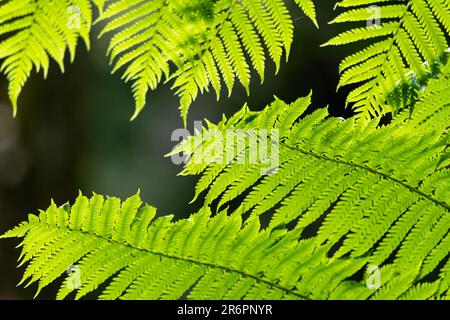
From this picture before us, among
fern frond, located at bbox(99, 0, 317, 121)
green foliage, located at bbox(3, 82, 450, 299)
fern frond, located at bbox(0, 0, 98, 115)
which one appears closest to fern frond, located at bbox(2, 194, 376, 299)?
green foliage, located at bbox(3, 82, 450, 299)

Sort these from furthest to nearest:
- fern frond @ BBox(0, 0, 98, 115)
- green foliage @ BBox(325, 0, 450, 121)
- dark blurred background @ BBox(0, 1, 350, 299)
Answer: dark blurred background @ BBox(0, 1, 350, 299)
green foliage @ BBox(325, 0, 450, 121)
fern frond @ BBox(0, 0, 98, 115)

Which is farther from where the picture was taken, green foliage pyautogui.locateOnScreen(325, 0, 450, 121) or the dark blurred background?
the dark blurred background

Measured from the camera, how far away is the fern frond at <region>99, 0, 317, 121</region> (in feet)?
2.27

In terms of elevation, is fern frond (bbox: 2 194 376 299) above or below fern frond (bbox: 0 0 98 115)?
below

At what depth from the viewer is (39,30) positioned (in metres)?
0.61

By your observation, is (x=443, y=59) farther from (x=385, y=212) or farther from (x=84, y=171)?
(x=84, y=171)

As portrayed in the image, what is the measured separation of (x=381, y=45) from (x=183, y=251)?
1.73ft

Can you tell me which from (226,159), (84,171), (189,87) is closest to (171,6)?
(189,87)

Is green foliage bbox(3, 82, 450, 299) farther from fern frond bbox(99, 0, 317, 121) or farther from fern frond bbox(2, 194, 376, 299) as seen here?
fern frond bbox(99, 0, 317, 121)

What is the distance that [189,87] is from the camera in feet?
2.69

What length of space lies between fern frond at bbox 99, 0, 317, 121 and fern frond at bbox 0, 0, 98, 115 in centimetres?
4

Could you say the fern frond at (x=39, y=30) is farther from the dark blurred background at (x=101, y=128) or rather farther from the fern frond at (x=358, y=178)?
the dark blurred background at (x=101, y=128)

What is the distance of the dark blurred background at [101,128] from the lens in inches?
202
